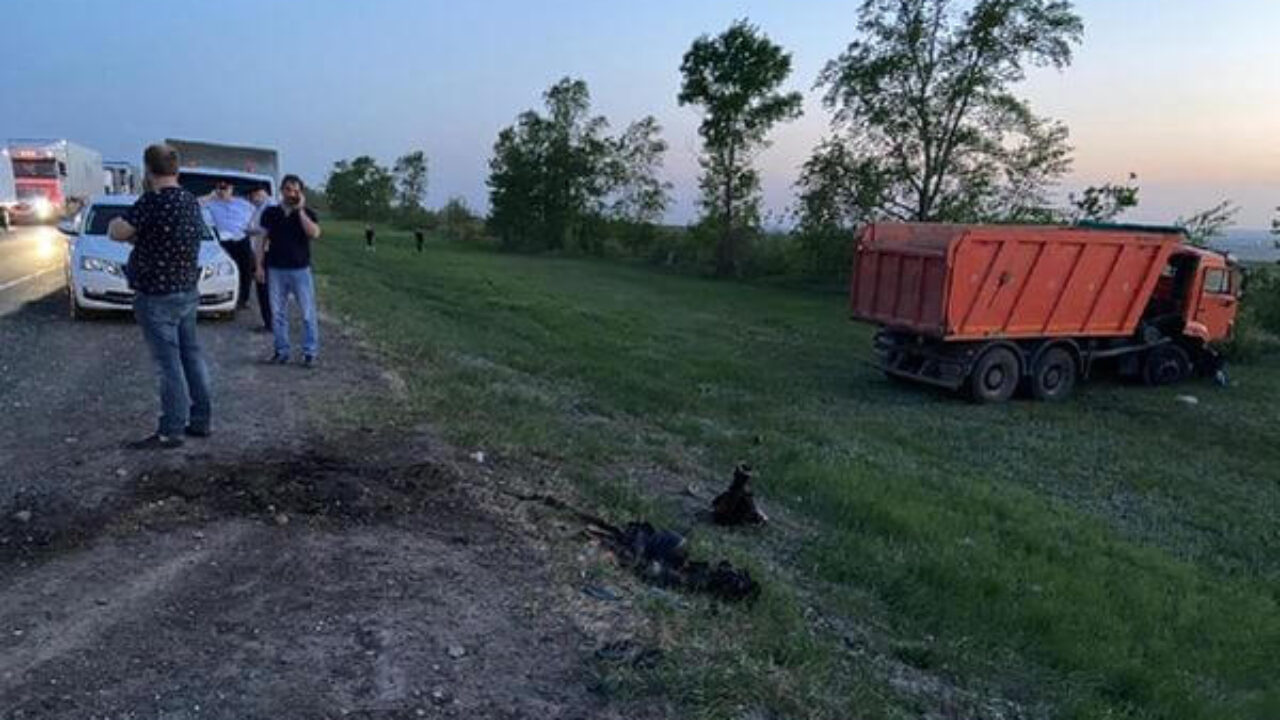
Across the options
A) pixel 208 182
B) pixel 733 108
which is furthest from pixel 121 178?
pixel 208 182

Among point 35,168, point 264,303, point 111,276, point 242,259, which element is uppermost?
point 35,168

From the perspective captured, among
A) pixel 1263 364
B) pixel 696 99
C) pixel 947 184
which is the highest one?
pixel 696 99

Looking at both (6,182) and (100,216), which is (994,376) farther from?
(6,182)

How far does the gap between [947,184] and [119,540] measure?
116 ft

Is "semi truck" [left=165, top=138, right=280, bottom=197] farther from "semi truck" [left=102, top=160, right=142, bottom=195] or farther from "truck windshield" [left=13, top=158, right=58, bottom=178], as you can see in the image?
"semi truck" [left=102, top=160, right=142, bottom=195]

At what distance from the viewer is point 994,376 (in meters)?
15.9

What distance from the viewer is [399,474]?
19.7 feet

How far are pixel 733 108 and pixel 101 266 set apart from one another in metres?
41.5

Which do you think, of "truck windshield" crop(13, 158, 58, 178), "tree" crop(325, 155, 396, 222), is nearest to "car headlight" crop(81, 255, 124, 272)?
"truck windshield" crop(13, 158, 58, 178)

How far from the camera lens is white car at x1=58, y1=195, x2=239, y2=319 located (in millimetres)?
11594

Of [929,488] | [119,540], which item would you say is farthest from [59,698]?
[929,488]

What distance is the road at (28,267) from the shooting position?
46.2 ft

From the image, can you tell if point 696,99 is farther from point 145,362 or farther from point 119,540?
point 119,540

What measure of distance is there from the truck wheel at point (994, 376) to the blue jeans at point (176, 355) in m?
12.1
